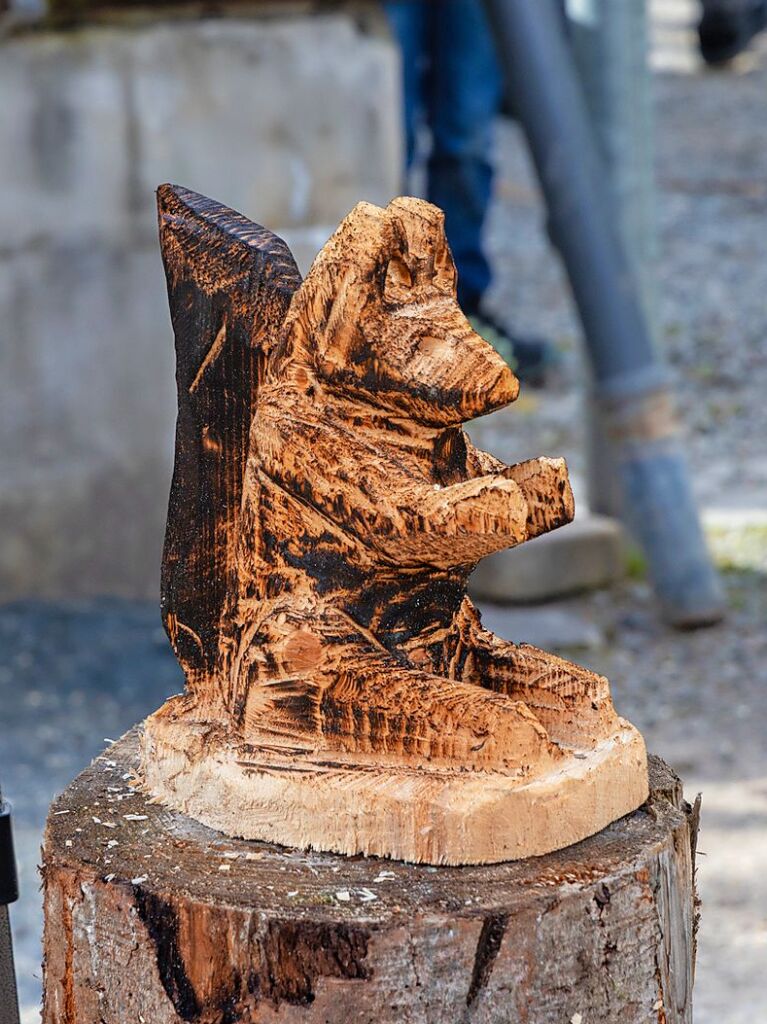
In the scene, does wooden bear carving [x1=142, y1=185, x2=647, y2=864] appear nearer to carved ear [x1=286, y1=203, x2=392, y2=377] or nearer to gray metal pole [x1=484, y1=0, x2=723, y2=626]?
carved ear [x1=286, y1=203, x2=392, y2=377]

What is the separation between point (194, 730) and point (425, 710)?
0.32 meters

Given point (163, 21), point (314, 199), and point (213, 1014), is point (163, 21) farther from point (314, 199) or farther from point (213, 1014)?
point (213, 1014)

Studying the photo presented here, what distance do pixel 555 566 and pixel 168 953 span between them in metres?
3.10

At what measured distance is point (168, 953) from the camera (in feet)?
5.58

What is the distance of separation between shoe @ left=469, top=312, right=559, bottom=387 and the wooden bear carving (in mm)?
4712

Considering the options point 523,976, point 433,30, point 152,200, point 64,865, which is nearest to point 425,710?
A: point 523,976

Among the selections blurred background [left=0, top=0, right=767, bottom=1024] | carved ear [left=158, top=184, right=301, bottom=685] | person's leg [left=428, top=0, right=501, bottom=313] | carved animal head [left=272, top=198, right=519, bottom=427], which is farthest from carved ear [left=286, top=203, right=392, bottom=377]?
person's leg [left=428, top=0, right=501, bottom=313]

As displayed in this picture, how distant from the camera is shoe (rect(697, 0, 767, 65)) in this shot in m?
15.2

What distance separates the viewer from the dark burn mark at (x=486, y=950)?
1634mm

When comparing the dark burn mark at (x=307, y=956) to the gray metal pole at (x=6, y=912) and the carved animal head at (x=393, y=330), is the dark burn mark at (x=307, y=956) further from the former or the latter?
the carved animal head at (x=393, y=330)

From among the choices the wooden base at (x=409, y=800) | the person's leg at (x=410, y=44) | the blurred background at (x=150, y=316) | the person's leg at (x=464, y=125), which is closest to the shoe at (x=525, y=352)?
the person's leg at (x=464, y=125)

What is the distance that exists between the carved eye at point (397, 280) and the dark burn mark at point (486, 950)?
707mm

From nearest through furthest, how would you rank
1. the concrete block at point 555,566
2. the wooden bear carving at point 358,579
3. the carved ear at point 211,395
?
the wooden bear carving at point 358,579 < the carved ear at point 211,395 < the concrete block at point 555,566

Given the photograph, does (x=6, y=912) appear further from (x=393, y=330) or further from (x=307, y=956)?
(x=393, y=330)
